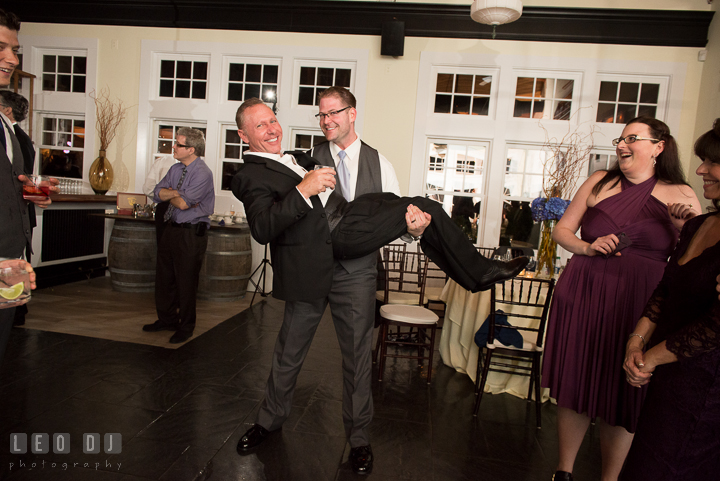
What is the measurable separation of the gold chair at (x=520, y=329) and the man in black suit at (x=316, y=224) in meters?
0.74

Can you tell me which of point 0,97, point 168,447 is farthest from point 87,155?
point 168,447

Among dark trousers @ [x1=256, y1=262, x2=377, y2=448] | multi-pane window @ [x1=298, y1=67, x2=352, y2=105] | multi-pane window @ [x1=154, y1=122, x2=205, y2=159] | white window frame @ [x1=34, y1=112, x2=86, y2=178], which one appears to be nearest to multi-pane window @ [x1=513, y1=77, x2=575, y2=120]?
multi-pane window @ [x1=298, y1=67, x2=352, y2=105]

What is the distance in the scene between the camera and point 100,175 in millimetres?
5938

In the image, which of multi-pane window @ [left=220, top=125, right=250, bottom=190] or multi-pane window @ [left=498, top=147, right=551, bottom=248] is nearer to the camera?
multi-pane window @ [left=498, top=147, right=551, bottom=248]

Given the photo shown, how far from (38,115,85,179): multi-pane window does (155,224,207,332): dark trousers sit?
349 cm

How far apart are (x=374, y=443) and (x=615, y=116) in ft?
16.6

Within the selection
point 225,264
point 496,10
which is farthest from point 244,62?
point 496,10

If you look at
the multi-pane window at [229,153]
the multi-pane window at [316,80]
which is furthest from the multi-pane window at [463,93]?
the multi-pane window at [229,153]

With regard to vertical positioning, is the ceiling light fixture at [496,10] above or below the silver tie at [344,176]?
above

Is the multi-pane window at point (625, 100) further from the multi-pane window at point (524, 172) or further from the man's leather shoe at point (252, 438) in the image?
the man's leather shoe at point (252, 438)

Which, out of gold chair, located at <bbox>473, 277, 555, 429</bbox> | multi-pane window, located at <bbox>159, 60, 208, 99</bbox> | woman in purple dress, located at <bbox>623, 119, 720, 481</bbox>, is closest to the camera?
woman in purple dress, located at <bbox>623, 119, 720, 481</bbox>

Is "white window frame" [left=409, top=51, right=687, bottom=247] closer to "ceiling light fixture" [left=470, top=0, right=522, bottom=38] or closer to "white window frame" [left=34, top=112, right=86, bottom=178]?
"ceiling light fixture" [left=470, top=0, right=522, bottom=38]

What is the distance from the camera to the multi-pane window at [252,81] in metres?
5.88

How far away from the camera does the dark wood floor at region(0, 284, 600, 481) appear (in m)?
2.06
